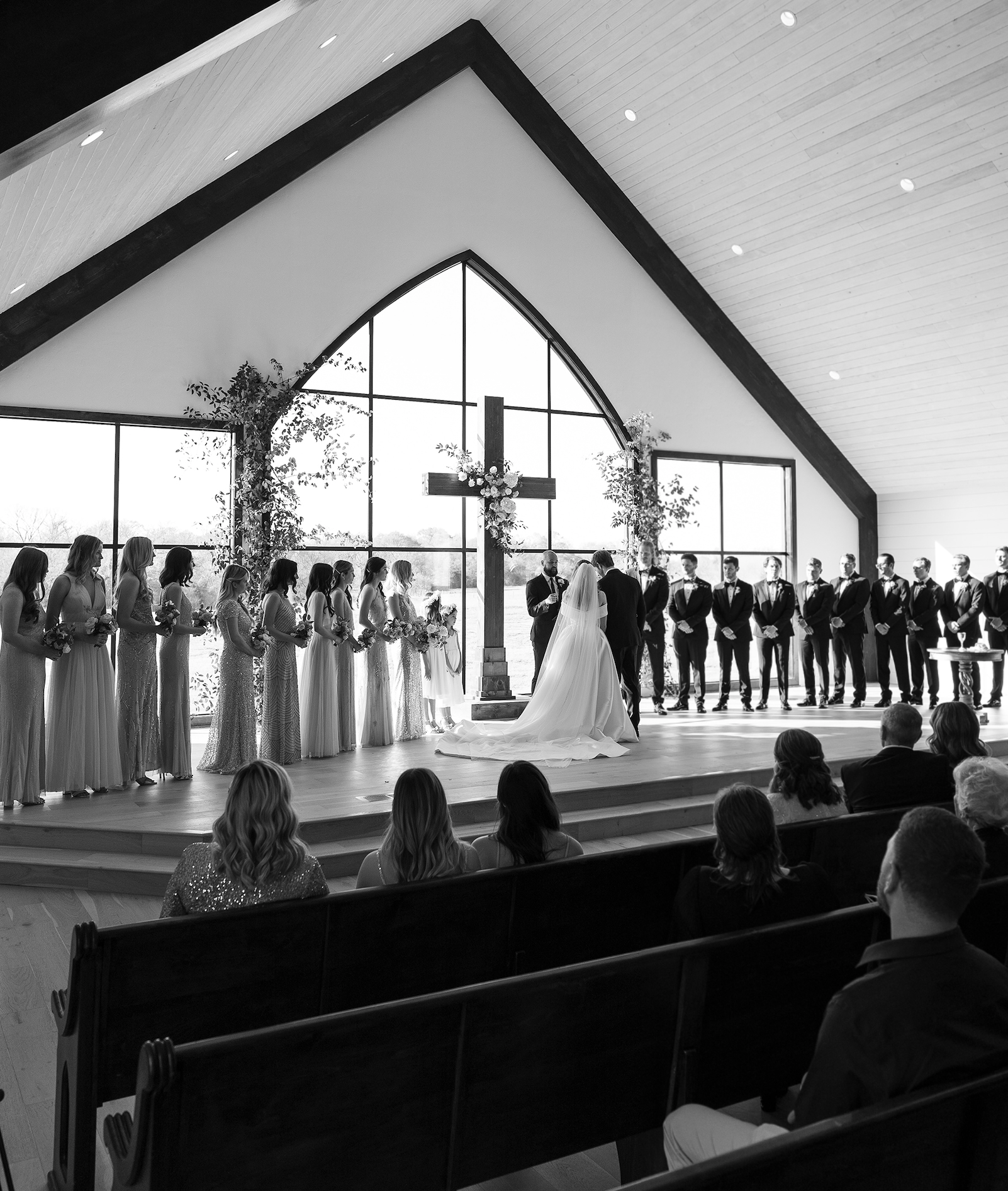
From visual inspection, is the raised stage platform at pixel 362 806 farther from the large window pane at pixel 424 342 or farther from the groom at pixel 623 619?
the large window pane at pixel 424 342

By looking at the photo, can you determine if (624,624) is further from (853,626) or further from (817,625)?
(853,626)

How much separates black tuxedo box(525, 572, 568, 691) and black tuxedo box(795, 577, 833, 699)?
10.2 ft

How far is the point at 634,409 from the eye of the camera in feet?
40.7

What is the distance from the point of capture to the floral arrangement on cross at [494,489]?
36.0 feet

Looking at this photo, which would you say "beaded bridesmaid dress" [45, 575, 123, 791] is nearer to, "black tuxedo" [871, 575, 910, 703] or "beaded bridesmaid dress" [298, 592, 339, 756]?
"beaded bridesmaid dress" [298, 592, 339, 756]

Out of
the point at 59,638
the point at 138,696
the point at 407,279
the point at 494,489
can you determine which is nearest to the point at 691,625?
the point at 494,489

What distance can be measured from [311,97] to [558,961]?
8.91 metres

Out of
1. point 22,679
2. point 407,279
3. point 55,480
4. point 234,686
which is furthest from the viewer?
point 407,279

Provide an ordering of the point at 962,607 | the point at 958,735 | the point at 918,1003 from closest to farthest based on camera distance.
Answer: the point at 918,1003, the point at 958,735, the point at 962,607

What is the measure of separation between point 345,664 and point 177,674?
163 cm

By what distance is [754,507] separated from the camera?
44.2ft

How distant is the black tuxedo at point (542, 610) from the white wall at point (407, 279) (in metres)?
3.41

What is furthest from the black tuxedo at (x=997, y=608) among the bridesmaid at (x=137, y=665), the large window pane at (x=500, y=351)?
the bridesmaid at (x=137, y=665)

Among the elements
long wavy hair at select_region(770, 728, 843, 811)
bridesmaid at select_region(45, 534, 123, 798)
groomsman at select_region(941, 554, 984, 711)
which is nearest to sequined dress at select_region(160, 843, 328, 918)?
long wavy hair at select_region(770, 728, 843, 811)
